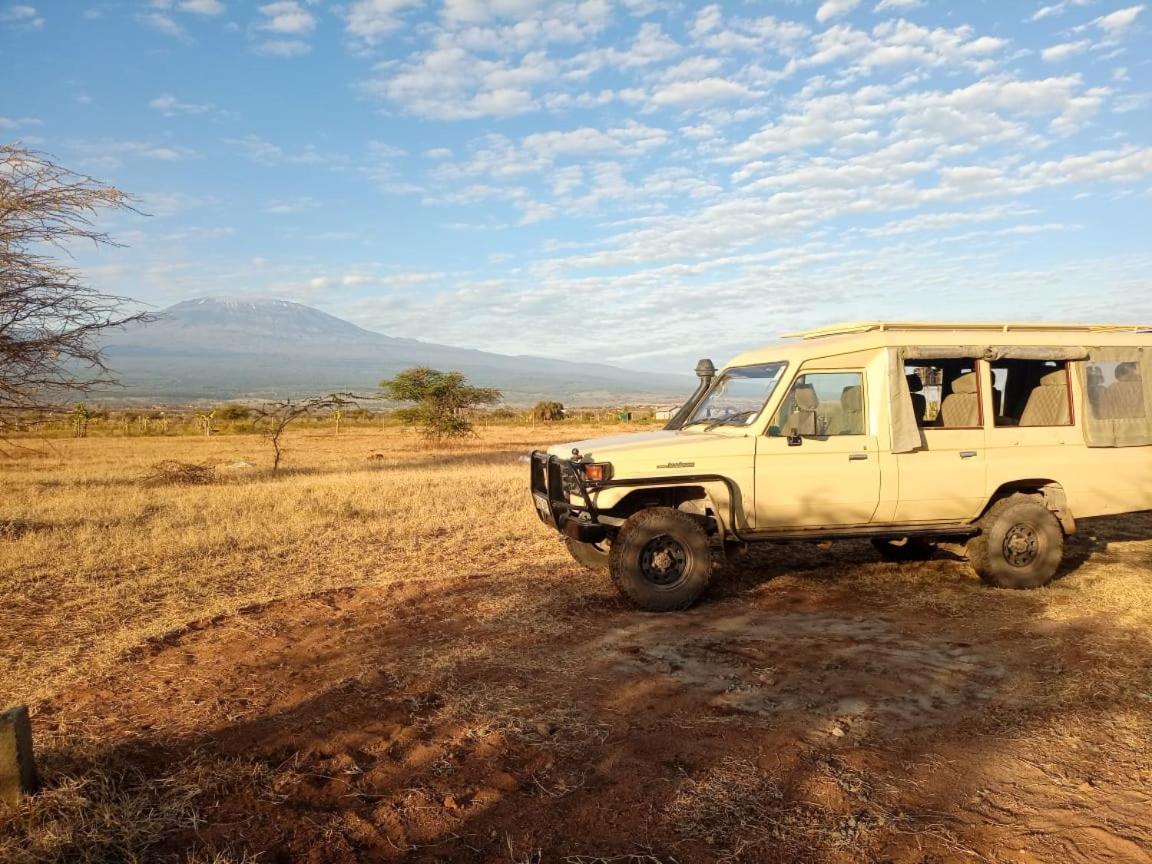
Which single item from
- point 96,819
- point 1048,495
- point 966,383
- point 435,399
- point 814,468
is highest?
point 435,399

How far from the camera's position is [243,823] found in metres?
3.16

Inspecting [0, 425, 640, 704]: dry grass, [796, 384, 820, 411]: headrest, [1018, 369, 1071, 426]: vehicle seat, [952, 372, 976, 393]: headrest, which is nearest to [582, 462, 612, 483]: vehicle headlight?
[796, 384, 820, 411]: headrest

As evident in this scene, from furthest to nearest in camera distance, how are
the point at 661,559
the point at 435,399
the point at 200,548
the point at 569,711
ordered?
the point at 435,399 < the point at 200,548 < the point at 661,559 < the point at 569,711

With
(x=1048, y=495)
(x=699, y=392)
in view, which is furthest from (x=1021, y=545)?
(x=699, y=392)

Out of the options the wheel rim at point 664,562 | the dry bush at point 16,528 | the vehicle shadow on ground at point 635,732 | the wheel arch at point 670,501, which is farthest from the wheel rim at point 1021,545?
the dry bush at point 16,528

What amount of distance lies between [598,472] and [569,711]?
Answer: 229 cm

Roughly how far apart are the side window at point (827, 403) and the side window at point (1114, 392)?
2.33 m

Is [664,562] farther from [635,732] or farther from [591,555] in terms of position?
[635,732]

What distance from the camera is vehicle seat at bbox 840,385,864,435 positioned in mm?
6621

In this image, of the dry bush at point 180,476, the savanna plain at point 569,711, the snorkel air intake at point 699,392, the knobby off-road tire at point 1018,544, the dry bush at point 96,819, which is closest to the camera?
the dry bush at point 96,819

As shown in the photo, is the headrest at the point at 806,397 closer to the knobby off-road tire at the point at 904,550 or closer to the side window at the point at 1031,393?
the side window at the point at 1031,393

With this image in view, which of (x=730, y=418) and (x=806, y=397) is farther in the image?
(x=730, y=418)

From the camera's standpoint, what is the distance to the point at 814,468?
642 cm

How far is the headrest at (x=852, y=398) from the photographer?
6.66 metres
